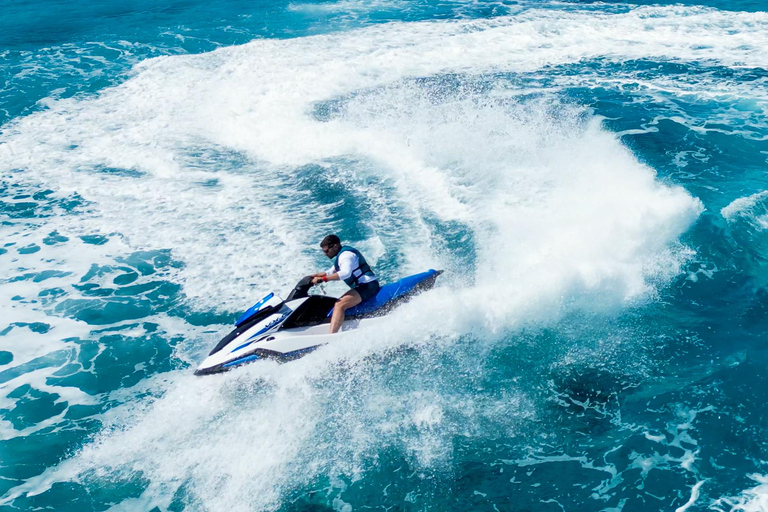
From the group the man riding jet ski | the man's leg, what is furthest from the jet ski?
the man's leg

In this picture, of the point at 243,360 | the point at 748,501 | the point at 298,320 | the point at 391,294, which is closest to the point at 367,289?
the point at 391,294

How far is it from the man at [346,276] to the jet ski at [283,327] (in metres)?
0.20

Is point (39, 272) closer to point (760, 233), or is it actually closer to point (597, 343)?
point (597, 343)

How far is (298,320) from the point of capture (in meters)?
9.99

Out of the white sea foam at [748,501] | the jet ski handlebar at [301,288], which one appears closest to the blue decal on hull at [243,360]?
the jet ski handlebar at [301,288]

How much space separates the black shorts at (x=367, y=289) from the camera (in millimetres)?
10219

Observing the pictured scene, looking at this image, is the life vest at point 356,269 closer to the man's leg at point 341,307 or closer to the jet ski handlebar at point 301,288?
the man's leg at point 341,307

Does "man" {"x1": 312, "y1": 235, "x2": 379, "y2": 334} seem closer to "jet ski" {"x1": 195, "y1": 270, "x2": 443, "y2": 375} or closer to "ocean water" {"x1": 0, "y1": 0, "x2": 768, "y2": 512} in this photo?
"jet ski" {"x1": 195, "y1": 270, "x2": 443, "y2": 375}

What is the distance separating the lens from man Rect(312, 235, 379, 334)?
9836 millimetres

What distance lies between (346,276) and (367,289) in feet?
Answer: 1.70

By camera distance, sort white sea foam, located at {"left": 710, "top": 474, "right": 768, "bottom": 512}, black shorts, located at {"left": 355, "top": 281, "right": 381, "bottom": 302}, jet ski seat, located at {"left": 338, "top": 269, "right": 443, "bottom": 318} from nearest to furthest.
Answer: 1. white sea foam, located at {"left": 710, "top": 474, "right": 768, "bottom": 512}
2. black shorts, located at {"left": 355, "top": 281, "right": 381, "bottom": 302}
3. jet ski seat, located at {"left": 338, "top": 269, "right": 443, "bottom": 318}

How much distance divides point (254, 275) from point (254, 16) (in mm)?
20839

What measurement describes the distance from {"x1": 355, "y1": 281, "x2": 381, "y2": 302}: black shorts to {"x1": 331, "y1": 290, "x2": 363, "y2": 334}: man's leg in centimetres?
10

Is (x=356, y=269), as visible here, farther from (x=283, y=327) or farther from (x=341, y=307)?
(x=283, y=327)
